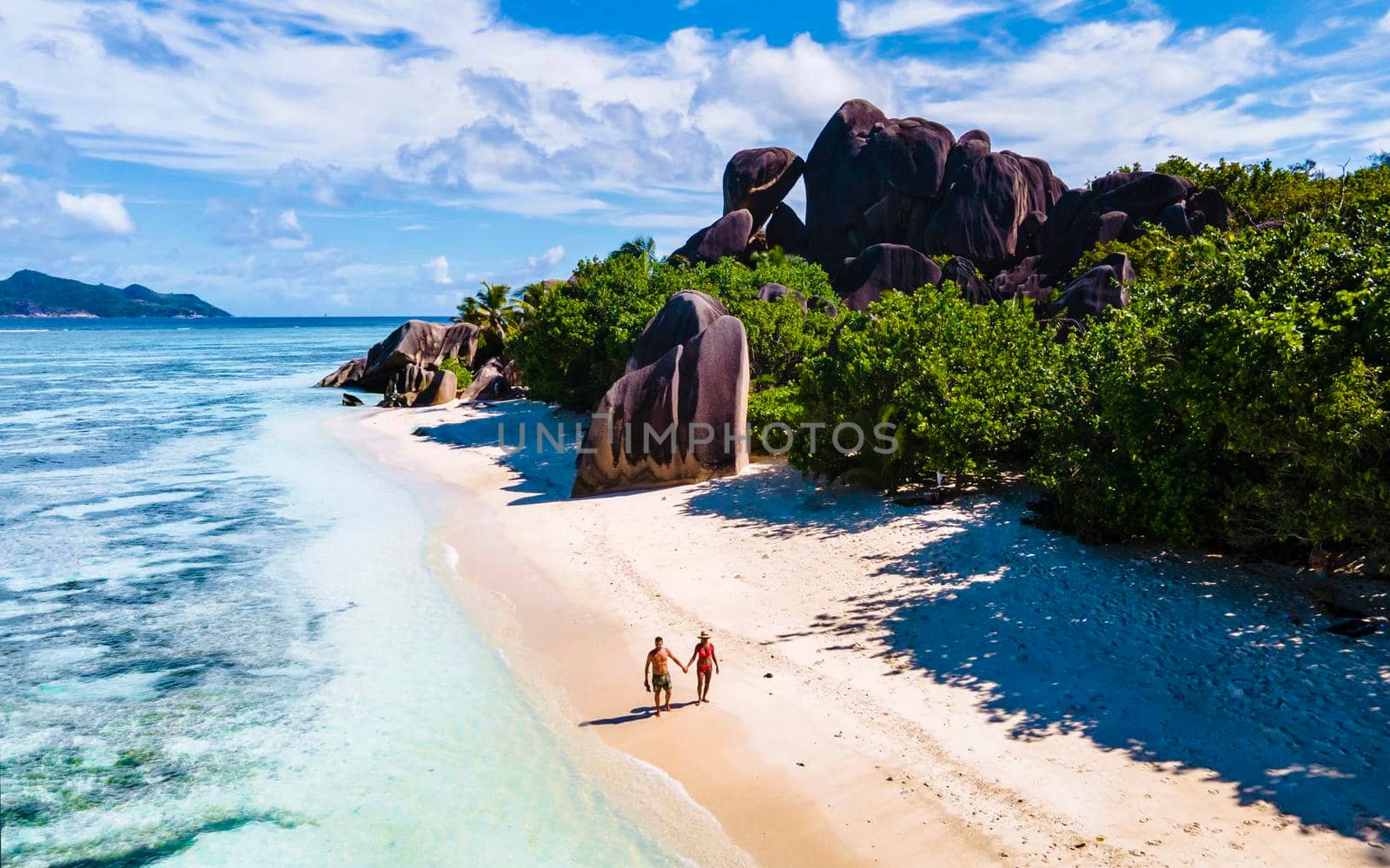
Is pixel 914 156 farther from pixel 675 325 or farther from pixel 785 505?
pixel 785 505

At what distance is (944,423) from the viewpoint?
18938 mm

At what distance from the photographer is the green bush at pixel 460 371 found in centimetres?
5233

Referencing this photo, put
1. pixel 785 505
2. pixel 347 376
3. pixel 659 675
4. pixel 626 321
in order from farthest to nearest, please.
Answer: pixel 347 376 → pixel 626 321 → pixel 785 505 → pixel 659 675

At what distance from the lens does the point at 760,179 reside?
208 ft

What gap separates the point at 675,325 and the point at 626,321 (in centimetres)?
635

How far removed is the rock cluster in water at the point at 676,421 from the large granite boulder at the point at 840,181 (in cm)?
3551

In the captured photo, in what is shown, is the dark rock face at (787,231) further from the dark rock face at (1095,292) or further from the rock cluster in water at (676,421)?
the rock cluster in water at (676,421)

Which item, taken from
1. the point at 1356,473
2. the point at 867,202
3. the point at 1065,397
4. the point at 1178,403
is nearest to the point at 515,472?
the point at 1065,397

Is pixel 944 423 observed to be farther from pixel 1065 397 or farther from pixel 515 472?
pixel 515 472

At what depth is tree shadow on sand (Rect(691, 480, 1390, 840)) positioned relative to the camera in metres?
9.66

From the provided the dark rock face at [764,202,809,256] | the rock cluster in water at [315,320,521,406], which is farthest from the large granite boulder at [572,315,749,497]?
the dark rock face at [764,202,809,256]

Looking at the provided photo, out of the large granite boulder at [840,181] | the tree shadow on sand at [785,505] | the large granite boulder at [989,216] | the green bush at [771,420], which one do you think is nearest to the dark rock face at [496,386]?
the large granite boulder at [840,181]

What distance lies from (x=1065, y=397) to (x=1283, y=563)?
481 cm

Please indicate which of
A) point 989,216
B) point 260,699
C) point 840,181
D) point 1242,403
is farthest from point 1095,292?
point 260,699
